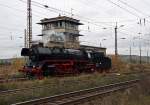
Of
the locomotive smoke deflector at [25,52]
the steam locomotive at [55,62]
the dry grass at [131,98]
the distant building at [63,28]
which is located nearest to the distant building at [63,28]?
the distant building at [63,28]

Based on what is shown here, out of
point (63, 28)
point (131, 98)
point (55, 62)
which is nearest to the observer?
point (131, 98)

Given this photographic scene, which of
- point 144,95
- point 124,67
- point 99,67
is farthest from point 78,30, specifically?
point 144,95

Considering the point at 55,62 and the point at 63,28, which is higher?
the point at 63,28

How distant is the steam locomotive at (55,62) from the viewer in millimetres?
30875

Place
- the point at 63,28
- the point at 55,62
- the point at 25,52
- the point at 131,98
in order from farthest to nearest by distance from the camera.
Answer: the point at 63,28
the point at 55,62
the point at 25,52
the point at 131,98

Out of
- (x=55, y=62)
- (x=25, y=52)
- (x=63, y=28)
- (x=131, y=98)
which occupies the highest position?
(x=63, y=28)

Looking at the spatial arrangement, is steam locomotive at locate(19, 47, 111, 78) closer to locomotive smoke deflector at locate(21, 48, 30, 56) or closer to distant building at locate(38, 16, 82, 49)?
locomotive smoke deflector at locate(21, 48, 30, 56)

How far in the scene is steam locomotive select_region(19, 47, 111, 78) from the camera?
1216 inches

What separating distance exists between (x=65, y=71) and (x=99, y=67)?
422 inches

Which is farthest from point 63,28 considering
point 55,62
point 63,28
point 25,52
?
point 25,52

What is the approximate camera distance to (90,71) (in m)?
39.9

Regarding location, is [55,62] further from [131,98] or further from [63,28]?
[63,28]

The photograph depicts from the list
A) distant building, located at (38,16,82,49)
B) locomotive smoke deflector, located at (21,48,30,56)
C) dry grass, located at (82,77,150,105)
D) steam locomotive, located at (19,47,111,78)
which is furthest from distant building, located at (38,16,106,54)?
dry grass, located at (82,77,150,105)

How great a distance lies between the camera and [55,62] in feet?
107
